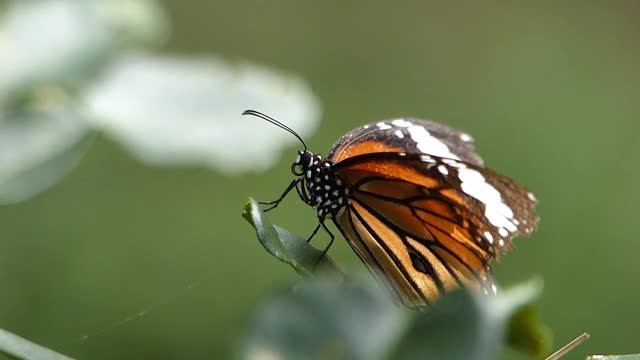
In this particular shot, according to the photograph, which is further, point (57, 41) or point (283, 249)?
point (57, 41)

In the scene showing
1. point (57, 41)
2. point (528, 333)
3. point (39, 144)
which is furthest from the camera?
point (57, 41)

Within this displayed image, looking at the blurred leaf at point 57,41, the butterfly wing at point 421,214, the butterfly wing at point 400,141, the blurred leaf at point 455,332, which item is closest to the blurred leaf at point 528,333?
the blurred leaf at point 455,332

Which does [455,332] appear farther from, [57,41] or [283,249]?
[57,41]

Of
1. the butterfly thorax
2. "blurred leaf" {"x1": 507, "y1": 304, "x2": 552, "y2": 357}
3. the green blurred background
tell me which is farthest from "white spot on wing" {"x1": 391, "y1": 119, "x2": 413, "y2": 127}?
"blurred leaf" {"x1": 507, "y1": 304, "x2": 552, "y2": 357}

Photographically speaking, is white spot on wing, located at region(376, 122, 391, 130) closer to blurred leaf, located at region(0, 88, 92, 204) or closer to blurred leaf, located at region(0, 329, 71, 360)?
blurred leaf, located at region(0, 88, 92, 204)

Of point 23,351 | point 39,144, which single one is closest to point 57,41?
point 39,144

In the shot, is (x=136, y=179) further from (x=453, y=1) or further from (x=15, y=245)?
(x=453, y=1)

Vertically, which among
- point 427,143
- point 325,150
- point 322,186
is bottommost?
point 325,150
